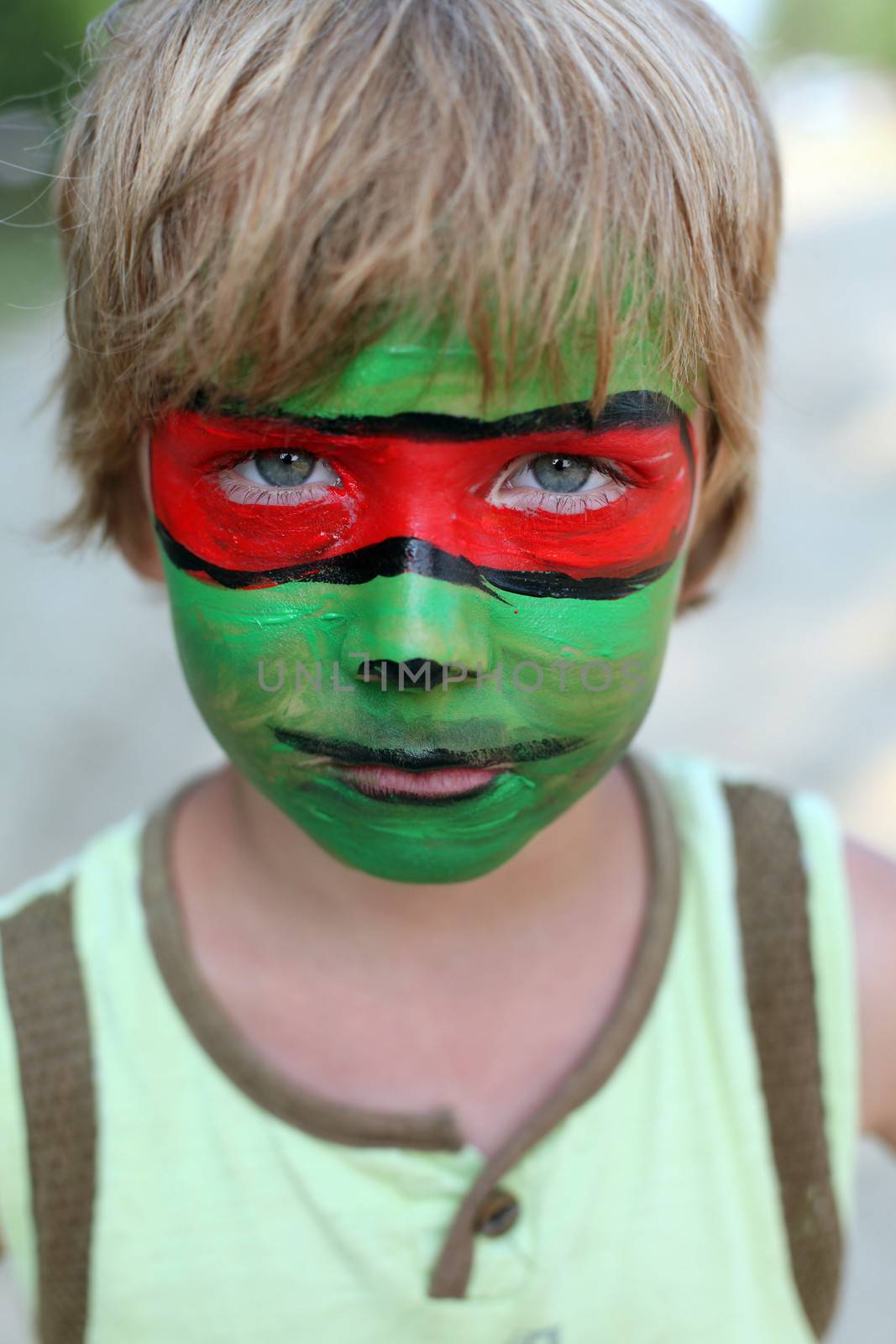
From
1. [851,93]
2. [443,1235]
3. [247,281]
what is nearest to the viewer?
[247,281]

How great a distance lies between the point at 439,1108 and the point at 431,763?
1.31 ft

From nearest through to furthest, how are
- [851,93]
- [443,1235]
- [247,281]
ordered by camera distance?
[247,281] → [443,1235] → [851,93]

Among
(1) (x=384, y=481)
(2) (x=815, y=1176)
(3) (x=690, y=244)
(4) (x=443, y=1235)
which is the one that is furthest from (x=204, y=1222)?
(3) (x=690, y=244)

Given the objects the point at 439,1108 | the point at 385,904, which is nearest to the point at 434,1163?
the point at 439,1108

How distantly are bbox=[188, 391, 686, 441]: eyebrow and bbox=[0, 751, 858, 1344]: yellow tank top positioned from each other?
54cm

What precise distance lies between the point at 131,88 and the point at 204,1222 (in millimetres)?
1031

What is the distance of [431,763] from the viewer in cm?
104

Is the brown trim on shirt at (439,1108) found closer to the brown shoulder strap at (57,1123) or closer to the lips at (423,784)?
the brown shoulder strap at (57,1123)

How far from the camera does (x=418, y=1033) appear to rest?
1301 millimetres

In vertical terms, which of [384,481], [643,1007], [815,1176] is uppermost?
[384,481]

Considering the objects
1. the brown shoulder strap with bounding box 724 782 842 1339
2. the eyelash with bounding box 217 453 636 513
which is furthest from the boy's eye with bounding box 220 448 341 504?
the brown shoulder strap with bounding box 724 782 842 1339

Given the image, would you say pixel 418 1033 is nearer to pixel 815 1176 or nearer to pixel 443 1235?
pixel 443 1235

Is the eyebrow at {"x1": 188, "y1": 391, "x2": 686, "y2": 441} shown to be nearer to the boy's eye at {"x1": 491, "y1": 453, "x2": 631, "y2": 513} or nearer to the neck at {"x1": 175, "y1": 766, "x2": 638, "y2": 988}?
the boy's eye at {"x1": 491, "y1": 453, "x2": 631, "y2": 513}

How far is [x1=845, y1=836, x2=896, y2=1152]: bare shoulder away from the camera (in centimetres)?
132
